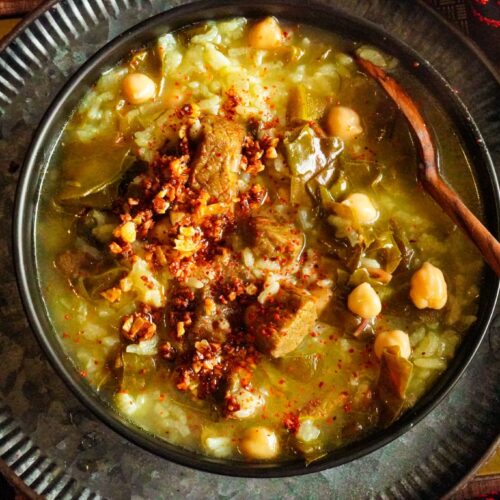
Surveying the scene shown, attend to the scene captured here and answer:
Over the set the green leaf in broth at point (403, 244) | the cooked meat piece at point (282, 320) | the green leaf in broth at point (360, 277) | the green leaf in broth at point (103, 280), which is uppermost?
the green leaf in broth at point (403, 244)

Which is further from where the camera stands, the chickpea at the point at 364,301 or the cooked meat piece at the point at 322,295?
the cooked meat piece at the point at 322,295

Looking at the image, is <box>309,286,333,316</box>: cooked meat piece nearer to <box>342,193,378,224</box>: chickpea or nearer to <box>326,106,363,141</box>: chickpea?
<box>342,193,378,224</box>: chickpea

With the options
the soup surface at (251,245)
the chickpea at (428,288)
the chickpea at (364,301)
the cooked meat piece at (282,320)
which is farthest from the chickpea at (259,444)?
the chickpea at (428,288)

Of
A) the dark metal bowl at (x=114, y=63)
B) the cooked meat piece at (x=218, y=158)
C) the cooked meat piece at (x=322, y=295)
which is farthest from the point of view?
the cooked meat piece at (x=322, y=295)

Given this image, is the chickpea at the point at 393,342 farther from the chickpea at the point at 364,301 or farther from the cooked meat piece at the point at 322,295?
the cooked meat piece at the point at 322,295

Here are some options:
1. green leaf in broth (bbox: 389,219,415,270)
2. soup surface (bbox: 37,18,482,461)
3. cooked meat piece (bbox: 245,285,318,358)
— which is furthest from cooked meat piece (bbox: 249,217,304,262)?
green leaf in broth (bbox: 389,219,415,270)
